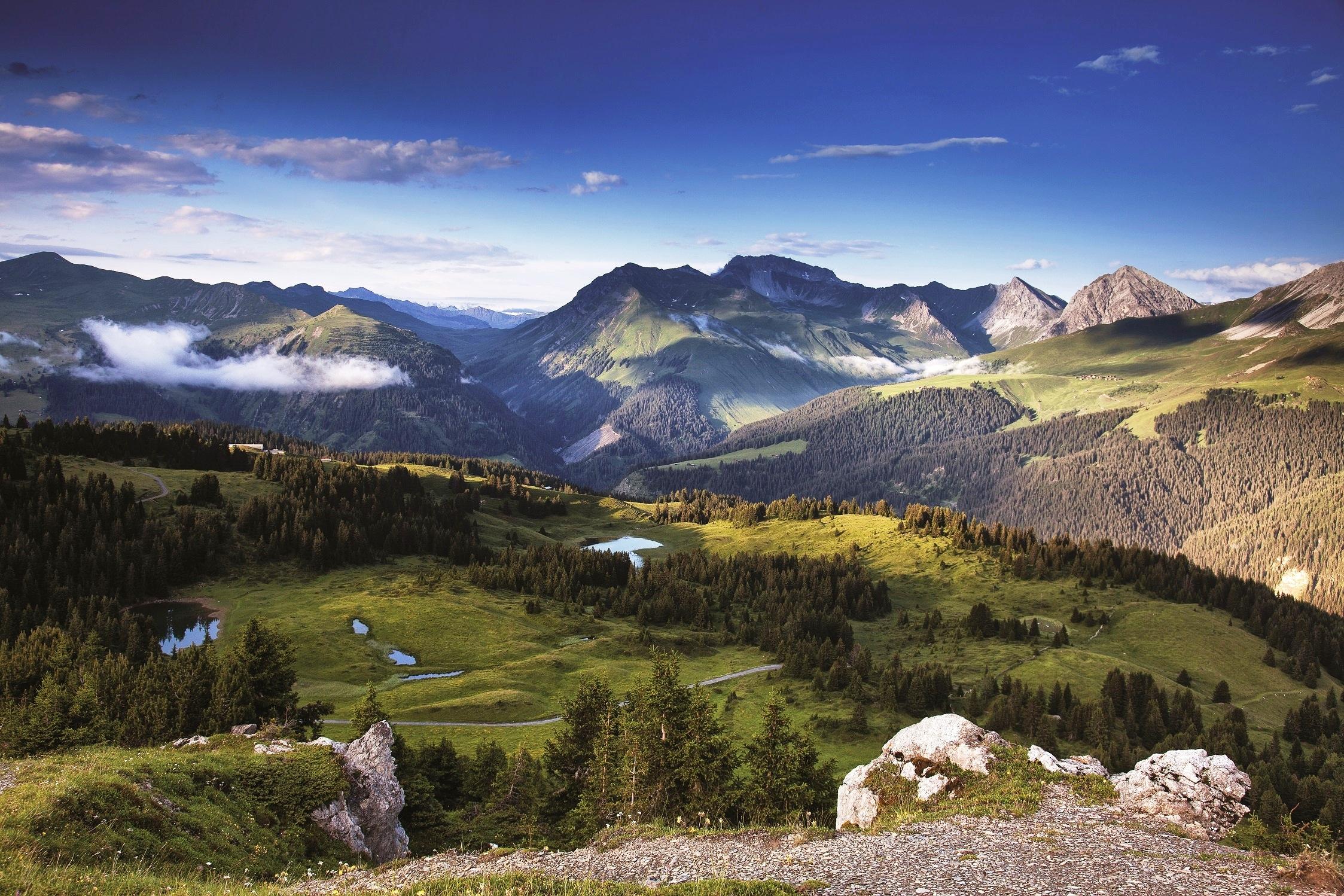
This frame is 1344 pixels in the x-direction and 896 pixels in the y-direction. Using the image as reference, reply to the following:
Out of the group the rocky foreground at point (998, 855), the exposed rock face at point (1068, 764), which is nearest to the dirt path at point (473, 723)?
the exposed rock face at point (1068, 764)

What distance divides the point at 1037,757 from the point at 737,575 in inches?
5661

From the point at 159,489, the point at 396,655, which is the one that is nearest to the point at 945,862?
the point at 396,655

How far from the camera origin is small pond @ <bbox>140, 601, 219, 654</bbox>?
11450 centimetres

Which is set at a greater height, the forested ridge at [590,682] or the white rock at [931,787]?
the white rock at [931,787]

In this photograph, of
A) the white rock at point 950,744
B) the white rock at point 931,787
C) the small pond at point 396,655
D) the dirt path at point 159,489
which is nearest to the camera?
the white rock at point 931,787

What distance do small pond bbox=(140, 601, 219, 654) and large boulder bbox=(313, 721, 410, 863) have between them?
82.8 meters

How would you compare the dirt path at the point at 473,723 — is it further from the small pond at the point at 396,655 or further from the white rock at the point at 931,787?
the white rock at the point at 931,787

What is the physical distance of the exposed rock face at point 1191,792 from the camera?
3372 centimetres

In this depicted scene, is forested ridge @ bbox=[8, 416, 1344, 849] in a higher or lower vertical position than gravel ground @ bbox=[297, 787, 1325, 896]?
lower

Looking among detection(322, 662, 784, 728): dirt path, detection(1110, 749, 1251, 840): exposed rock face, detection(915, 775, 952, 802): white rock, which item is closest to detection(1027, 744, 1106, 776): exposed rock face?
detection(1110, 749, 1251, 840): exposed rock face

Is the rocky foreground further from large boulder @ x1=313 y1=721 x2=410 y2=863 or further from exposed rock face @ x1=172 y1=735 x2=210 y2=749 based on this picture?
exposed rock face @ x1=172 y1=735 x2=210 y2=749

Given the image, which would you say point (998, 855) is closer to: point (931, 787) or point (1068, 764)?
point (931, 787)

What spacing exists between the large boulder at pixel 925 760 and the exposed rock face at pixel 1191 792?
7.68 m

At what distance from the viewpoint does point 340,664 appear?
106750 mm
